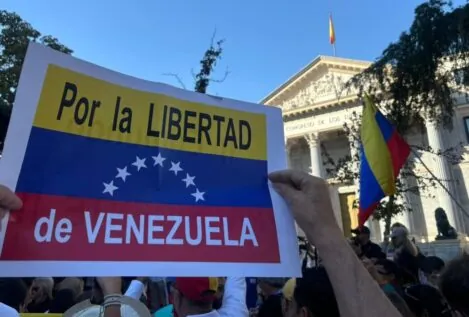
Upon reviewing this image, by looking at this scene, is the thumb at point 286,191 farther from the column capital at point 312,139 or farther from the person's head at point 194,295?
the column capital at point 312,139

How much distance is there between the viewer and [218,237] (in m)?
1.49

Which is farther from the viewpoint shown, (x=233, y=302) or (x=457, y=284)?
(x=233, y=302)

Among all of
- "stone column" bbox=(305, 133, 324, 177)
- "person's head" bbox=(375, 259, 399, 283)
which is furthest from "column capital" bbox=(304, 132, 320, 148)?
"person's head" bbox=(375, 259, 399, 283)

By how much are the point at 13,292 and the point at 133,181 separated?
190 cm

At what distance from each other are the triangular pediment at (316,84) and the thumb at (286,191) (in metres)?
30.0

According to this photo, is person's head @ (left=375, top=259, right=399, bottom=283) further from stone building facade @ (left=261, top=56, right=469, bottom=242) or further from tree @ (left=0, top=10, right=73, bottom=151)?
stone building facade @ (left=261, top=56, right=469, bottom=242)

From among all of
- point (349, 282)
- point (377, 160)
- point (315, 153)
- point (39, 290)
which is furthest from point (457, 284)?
point (315, 153)

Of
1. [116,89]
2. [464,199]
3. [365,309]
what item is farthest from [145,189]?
[464,199]

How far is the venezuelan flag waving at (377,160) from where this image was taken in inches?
175

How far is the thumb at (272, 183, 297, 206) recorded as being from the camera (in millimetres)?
1462

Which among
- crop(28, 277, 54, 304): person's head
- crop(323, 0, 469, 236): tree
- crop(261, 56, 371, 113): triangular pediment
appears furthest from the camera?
crop(261, 56, 371, 113): triangular pediment

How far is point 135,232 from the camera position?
140 centimetres

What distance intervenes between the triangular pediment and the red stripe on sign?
98.7 ft

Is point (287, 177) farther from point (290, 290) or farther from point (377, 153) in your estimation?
point (377, 153)
